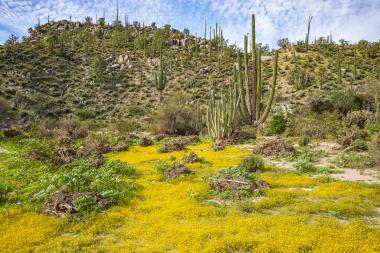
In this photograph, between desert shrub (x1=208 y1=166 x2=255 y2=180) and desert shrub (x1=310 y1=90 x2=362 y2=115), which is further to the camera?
desert shrub (x1=310 y1=90 x2=362 y2=115)

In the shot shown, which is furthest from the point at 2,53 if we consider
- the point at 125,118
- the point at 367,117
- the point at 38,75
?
the point at 367,117

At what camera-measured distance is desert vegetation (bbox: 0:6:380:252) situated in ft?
25.0

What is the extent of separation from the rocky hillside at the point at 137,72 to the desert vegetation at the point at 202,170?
34 centimetres

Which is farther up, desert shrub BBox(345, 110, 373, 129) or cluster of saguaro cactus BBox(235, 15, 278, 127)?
cluster of saguaro cactus BBox(235, 15, 278, 127)

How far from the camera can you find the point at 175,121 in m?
30.8

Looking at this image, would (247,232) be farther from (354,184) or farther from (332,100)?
(332,100)

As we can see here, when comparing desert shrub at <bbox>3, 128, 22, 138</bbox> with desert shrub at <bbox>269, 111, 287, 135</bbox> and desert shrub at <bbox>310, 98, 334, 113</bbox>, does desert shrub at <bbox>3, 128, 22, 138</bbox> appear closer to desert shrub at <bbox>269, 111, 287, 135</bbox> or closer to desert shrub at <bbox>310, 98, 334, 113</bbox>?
desert shrub at <bbox>269, 111, 287, 135</bbox>

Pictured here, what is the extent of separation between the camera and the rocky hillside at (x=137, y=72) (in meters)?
40.1

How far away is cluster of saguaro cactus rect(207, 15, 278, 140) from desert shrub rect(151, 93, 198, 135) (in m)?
6.49

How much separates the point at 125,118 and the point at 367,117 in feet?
82.2

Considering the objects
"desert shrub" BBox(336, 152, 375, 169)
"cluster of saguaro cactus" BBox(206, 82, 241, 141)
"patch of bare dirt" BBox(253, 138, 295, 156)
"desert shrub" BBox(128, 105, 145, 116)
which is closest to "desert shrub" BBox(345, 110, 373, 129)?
"cluster of saguaro cactus" BBox(206, 82, 241, 141)

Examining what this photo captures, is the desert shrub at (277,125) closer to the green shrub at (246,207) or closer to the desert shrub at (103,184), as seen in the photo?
the desert shrub at (103,184)

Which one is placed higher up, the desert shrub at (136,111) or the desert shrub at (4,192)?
the desert shrub at (136,111)

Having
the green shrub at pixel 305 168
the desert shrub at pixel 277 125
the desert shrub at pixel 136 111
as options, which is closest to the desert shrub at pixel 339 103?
the desert shrub at pixel 277 125
